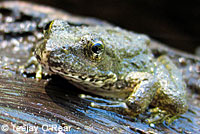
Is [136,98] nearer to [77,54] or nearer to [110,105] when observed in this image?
[110,105]

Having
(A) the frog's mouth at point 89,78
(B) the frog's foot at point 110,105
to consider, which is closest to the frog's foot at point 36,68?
(A) the frog's mouth at point 89,78

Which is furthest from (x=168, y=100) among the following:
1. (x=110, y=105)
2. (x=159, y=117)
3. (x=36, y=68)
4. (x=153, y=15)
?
(x=153, y=15)

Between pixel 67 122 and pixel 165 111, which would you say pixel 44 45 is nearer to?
pixel 67 122

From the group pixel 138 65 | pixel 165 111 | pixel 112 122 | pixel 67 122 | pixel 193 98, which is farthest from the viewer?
pixel 193 98

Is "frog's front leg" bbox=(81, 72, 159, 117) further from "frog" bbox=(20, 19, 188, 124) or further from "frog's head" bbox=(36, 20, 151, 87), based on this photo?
"frog's head" bbox=(36, 20, 151, 87)

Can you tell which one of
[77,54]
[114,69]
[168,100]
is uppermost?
[77,54]

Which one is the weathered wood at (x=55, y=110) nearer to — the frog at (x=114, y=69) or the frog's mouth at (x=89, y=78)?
the frog at (x=114, y=69)

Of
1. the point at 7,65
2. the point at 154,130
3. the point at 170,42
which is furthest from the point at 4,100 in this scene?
the point at 170,42
